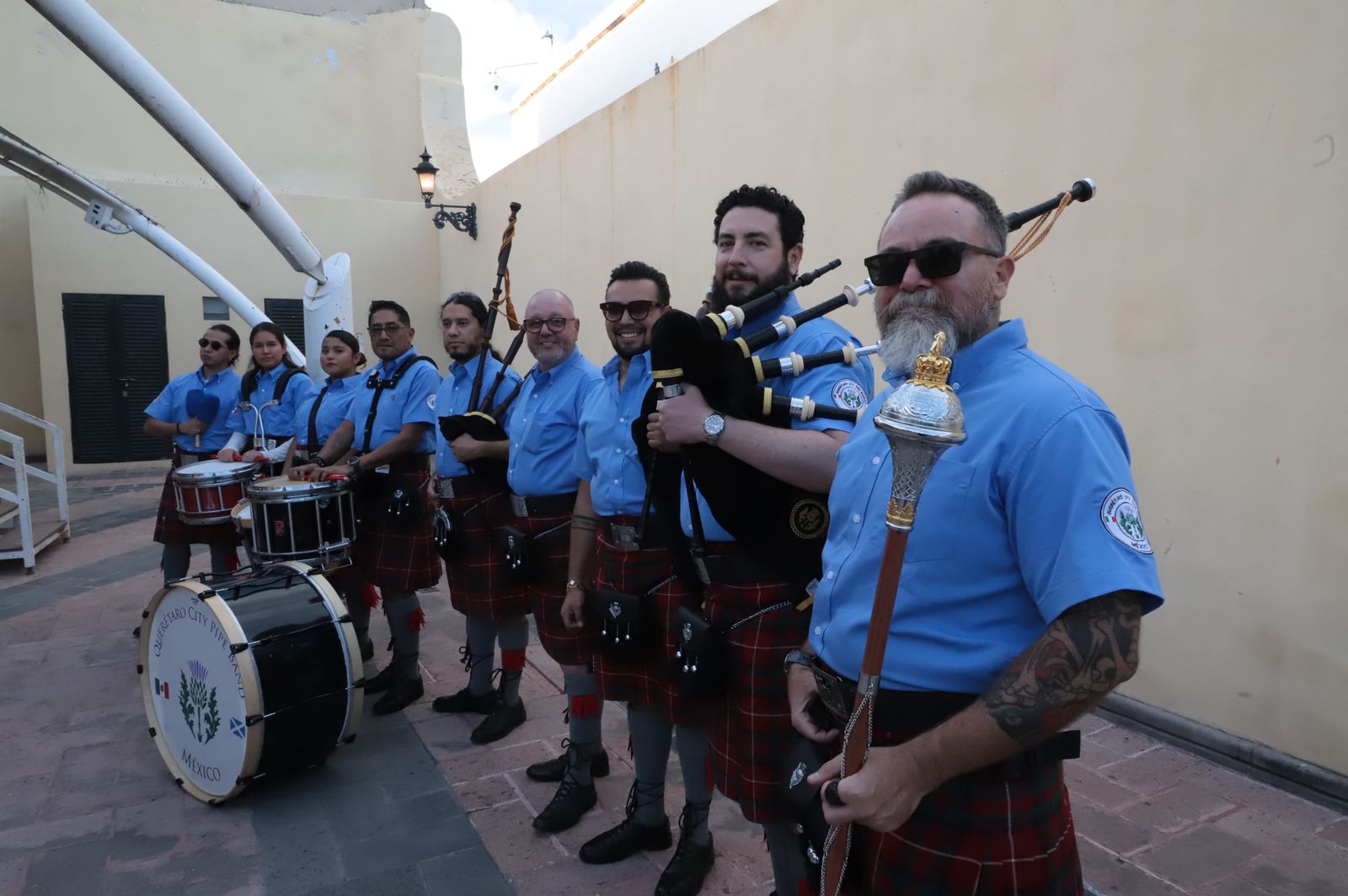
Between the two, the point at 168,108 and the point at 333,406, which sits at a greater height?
the point at 168,108

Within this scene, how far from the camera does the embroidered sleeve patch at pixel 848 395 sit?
186 cm

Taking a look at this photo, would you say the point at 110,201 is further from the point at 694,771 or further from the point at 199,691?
the point at 694,771

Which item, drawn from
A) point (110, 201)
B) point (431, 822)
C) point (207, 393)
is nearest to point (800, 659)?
point (431, 822)

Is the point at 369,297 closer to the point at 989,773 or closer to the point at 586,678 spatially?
the point at 586,678

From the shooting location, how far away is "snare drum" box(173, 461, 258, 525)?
4416mm

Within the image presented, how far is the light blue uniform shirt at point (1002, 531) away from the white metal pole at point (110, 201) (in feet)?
20.2

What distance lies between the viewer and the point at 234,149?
1215 cm

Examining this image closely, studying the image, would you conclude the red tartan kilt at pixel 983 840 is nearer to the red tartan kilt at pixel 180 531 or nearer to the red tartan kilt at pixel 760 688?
the red tartan kilt at pixel 760 688

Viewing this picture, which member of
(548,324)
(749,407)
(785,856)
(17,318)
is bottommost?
(785,856)

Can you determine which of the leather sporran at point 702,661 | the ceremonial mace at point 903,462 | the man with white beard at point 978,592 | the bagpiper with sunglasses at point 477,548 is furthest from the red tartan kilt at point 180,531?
the ceremonial mace at point 903,462

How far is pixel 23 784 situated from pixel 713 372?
3.44 metres

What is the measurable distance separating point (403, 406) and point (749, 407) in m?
2.77

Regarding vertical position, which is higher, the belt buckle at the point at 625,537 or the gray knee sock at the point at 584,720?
the belt buckle at the point at 625,537

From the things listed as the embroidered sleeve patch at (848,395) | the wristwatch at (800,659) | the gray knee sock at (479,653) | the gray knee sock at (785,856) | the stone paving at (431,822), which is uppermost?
the embroidered sleeve patch at (848,395)
